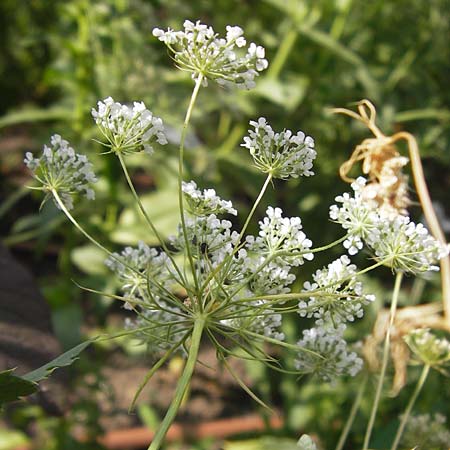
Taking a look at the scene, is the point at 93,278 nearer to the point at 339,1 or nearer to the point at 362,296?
the point at 339,1

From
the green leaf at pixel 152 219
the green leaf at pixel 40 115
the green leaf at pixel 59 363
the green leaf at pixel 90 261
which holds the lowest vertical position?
the green leaf at pixel 59 363

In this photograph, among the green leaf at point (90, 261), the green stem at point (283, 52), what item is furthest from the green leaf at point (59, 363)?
the green stem at point (283, 52)

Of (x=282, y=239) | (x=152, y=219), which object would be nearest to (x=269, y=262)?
(x=282, y=239)

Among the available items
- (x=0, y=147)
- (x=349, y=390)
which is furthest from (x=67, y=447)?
(x=0, y=147)

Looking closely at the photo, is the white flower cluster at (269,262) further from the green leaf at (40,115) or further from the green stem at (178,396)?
the green leaf at (40,115)

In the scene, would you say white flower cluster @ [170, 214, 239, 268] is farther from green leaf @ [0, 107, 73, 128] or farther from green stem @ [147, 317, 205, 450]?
green leaf @ [0, 107, 73, 128]

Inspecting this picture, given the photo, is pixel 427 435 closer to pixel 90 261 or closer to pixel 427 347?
pixel 427 347
